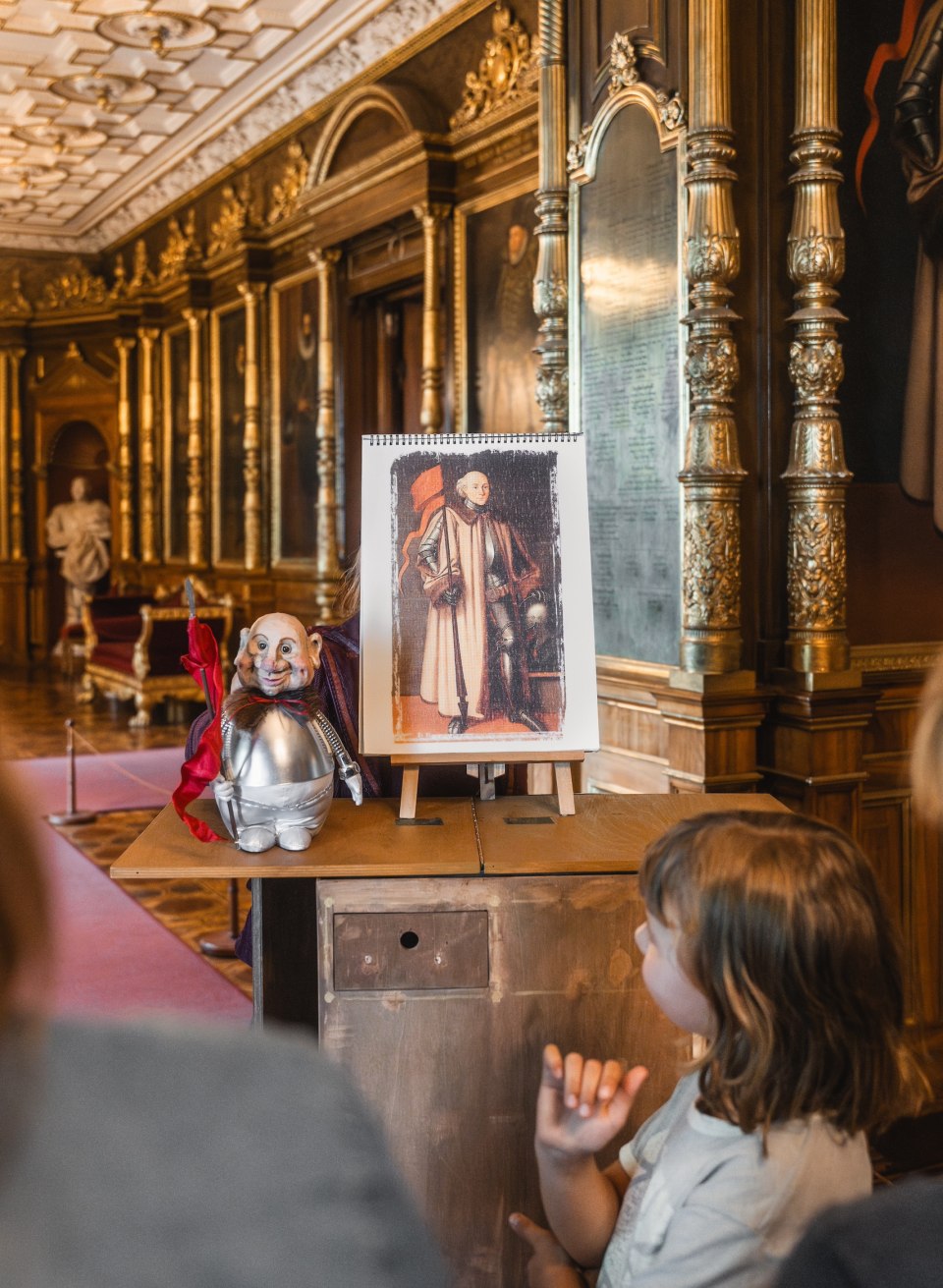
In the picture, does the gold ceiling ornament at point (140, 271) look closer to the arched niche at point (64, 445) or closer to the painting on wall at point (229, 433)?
the arched niche at point (64, 445)

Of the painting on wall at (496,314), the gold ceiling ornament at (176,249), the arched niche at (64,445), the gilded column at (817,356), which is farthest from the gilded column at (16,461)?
the gilded column at (817,356)

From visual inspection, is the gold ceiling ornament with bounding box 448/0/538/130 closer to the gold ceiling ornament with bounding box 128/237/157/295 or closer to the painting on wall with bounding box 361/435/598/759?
the painting on wall with bounding box 361/435/598/759

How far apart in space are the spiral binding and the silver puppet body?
0.46m

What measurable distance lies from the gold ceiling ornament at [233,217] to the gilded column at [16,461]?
5165 mm

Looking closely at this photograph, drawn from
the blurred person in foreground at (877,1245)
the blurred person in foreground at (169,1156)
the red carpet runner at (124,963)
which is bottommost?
the red carpet runner at (124,963)

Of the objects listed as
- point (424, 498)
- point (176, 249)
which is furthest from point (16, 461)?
point (424, 498)

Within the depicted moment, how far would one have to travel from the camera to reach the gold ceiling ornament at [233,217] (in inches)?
421

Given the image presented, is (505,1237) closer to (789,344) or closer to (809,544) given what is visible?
(809,544)

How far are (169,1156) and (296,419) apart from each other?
9.88 metres

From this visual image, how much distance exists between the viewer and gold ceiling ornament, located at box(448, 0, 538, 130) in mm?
6395

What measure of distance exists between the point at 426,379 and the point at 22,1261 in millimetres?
7086

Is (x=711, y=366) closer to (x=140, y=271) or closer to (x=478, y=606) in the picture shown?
(x=478, y=606)

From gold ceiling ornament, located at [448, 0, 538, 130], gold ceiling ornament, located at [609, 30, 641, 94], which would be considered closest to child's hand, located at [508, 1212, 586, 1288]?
gold ceiling ornament, located at [609, 30, 641, 94]

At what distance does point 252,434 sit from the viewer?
10773 millimetres
